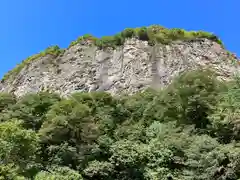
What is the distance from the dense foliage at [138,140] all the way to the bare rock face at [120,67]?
13.7 m

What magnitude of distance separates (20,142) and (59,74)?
31.4 meters

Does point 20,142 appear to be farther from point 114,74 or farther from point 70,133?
point 114,74

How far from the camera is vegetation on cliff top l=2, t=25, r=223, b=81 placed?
5419 cm

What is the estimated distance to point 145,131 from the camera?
28.8m

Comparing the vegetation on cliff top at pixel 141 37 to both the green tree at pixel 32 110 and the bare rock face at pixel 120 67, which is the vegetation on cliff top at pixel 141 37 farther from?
the green tree at pixel 32 110

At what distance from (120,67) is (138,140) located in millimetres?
23076

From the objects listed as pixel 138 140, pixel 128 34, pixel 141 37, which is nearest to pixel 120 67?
pixel 128 34

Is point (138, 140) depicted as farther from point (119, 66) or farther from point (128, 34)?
point (128, 34)

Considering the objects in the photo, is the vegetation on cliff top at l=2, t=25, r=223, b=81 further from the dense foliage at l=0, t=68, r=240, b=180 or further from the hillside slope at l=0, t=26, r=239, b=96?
the dense foliage at l=0, t=68, r=240, b=180

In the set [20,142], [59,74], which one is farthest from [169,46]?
[20,142]

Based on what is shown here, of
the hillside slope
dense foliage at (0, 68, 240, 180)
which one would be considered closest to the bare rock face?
the hillside slope

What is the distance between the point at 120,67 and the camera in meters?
49.6

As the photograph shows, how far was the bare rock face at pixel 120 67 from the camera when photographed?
4712 cm

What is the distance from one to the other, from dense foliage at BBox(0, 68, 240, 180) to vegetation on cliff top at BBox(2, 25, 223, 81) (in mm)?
21984
